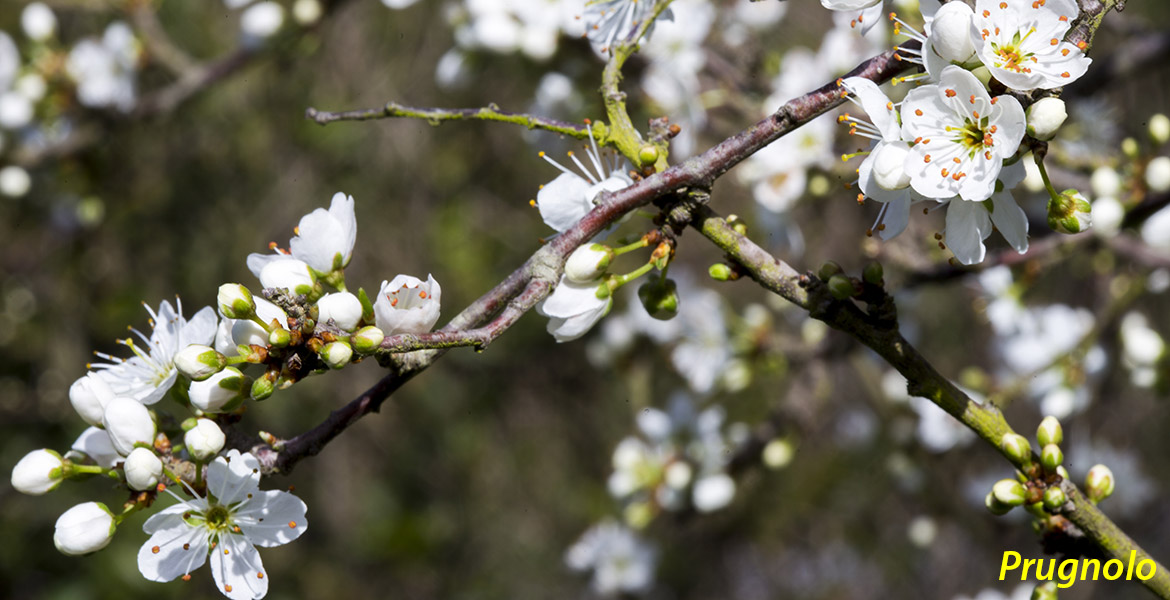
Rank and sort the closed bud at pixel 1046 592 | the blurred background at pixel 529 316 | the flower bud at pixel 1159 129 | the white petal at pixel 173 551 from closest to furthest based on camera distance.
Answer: the white petal at pixel 173 551 → the closed bud at pixel 1046 592 → the flower bud at pixel 1159 129 → the blurred background at pixel 529 316

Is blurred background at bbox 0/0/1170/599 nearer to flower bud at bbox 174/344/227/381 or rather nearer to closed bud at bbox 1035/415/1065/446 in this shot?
closed bud at bbox 1035/415/1065/446

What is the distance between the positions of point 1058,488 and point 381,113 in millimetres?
1004

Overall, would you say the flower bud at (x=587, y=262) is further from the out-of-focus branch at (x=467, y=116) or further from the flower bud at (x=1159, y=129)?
the flower bud at (x=1159, y=129)

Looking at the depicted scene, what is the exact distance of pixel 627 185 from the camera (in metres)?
1.13

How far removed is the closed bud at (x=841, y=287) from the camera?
1009 mm

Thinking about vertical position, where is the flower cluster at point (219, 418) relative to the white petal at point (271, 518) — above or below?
above

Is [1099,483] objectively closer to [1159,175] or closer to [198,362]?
[1159,175]

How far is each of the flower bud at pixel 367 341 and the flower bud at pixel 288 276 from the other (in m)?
0.21

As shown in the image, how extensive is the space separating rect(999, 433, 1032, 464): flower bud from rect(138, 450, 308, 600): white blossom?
87 cm

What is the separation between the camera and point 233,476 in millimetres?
1074

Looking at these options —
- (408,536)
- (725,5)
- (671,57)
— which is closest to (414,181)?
(408,536)

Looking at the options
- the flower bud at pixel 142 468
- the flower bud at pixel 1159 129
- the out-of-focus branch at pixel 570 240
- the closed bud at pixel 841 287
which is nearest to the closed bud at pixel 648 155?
the out-of-focus branch at pixel 570 240

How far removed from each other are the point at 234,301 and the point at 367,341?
0.55 feet

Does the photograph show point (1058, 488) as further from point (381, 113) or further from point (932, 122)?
point (381, 113)
